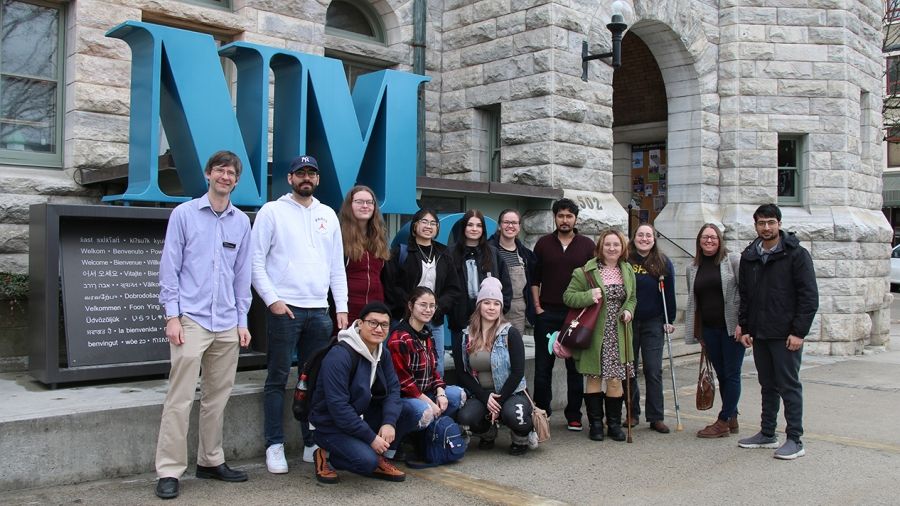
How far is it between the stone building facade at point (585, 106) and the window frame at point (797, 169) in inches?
1.2

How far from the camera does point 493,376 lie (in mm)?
5996

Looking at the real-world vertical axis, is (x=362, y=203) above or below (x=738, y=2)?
below

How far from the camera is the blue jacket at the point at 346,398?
4941mm

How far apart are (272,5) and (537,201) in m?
3.78

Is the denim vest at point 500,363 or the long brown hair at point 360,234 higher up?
the long brown hair at point 360,234

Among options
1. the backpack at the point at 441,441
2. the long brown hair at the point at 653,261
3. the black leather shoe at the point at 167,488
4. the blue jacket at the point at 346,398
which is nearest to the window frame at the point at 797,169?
the long brown hair at the point at 653,261

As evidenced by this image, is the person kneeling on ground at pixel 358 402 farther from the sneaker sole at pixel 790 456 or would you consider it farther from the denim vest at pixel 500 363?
the sneaker sole at pixel 790 456

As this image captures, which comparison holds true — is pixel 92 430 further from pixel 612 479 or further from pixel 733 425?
pixel 733 425

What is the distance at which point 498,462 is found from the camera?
19.0 ft

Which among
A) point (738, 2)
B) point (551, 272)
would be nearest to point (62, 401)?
point (551, 272)

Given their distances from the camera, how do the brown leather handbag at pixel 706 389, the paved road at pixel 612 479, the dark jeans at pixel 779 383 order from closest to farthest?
the paved road at pixel 612 479
the dark jeans at pixel 779 383
the brown leather handbag at pixel 706 389

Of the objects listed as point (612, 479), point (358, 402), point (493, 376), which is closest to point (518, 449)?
point (493, 376)

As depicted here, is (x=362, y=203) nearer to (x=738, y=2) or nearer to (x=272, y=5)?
(x=272, y=5)

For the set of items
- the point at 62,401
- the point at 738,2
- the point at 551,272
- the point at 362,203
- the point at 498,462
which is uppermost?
the point at 738,2
